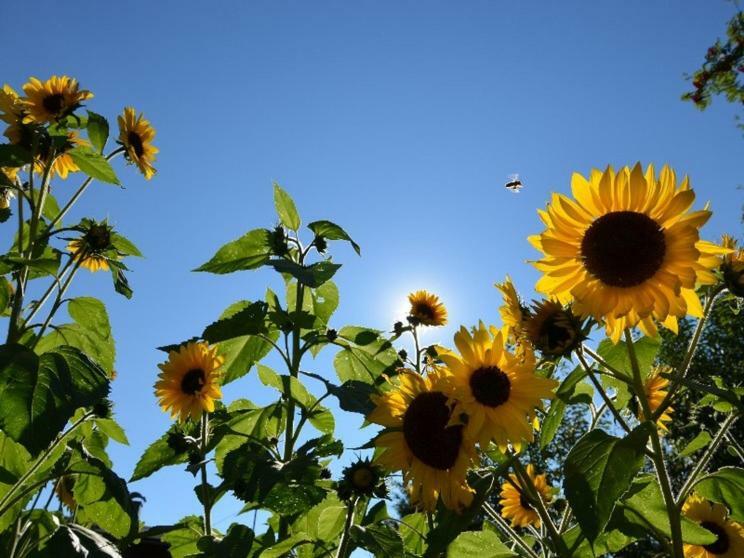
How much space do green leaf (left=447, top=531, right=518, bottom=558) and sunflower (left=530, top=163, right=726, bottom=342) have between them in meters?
0.55

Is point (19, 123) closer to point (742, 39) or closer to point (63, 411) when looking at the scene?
point (63, 411)

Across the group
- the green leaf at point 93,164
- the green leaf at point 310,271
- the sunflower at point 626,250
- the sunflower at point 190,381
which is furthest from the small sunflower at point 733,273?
the green leaf at point 93,164

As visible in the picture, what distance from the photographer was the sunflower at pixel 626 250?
4.58 feet

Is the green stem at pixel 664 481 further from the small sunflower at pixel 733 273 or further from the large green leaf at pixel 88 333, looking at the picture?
the large green leaf at pixel 88 333

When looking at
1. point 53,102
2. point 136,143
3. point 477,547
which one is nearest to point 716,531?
point 477,547

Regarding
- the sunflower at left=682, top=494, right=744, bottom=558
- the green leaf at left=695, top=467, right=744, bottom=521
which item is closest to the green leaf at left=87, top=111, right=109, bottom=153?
the green leaf at left=695, top=467, right=744, bottom=521

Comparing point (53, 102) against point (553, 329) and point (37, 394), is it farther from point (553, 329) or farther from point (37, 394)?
point (553, 329)

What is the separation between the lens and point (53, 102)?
282cm

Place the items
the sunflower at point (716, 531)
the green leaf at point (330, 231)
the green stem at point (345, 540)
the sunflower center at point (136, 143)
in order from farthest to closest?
the sunflower center at point (136, 143) → the green leaf at point (330, 231) → the sunflower at point (716, 531) → the green stem at point (345, 540)

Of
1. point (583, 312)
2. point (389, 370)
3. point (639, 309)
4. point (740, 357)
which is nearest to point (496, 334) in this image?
point (583, 312)

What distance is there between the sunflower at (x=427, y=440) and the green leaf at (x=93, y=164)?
149 centimetres

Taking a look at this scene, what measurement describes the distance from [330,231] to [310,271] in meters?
0.45

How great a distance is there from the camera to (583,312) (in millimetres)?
1435

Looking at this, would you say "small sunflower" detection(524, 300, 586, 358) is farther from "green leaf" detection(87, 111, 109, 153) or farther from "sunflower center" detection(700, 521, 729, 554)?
"green leaf" detection(87, 111, 109, 153)
